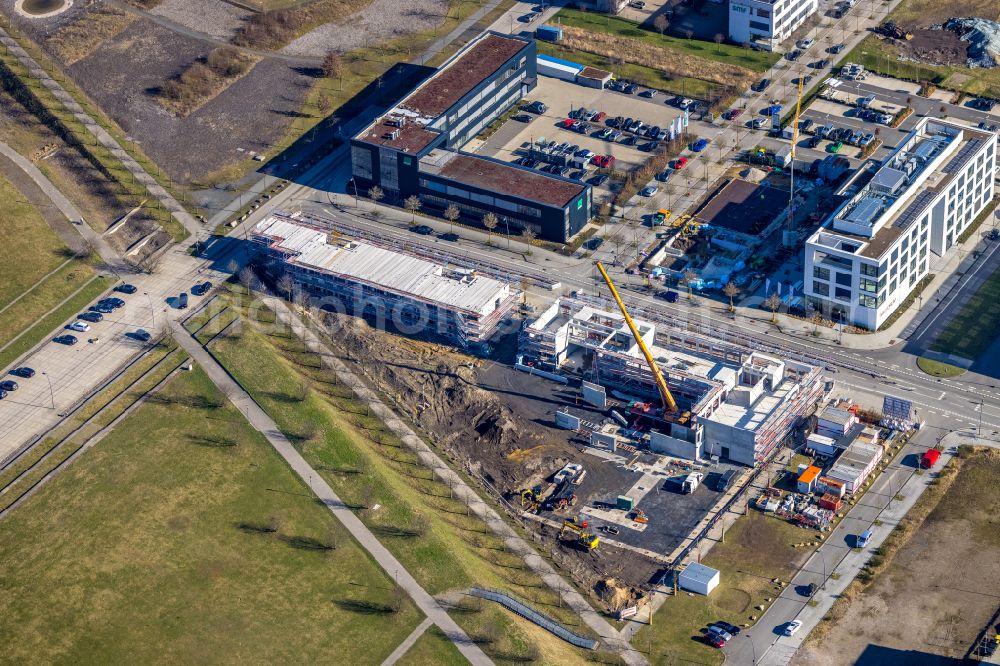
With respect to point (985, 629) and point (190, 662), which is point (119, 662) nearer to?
point (190, 662)

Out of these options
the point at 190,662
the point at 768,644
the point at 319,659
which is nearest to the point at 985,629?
Result: the point at 768,644

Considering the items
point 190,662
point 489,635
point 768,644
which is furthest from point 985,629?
point 190,662

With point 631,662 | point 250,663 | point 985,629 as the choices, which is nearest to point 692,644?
point 631,662

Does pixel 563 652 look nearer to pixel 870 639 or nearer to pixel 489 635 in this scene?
pixel 489 635

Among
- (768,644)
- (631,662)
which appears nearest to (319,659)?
(631,662)

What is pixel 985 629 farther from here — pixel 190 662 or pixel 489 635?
pixel 190 662

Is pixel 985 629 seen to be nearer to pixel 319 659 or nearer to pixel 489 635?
pixel 489 635
